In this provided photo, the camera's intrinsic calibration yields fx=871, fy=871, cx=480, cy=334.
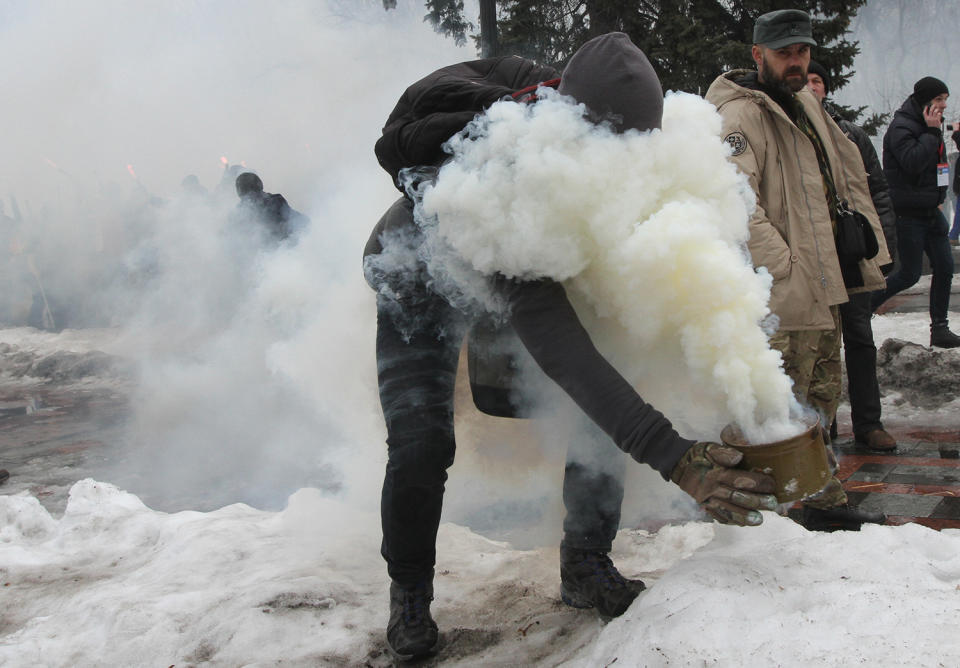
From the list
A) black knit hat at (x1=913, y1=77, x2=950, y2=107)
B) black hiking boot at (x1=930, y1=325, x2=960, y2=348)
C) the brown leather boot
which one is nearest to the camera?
the brown leather boot

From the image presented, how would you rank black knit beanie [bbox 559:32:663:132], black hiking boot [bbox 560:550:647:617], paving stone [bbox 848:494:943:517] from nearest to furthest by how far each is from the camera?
black knit beanie [bbox 559:32:663:132], black hiking boot [bbox 560:550:647:617], paving stone [bbox 848:494:943:517]

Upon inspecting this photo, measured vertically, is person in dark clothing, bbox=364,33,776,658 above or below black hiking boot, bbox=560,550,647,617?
above

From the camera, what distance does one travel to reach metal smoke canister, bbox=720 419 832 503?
1704 mm

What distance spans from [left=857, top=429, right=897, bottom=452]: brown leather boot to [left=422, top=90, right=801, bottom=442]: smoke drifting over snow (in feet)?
8.00

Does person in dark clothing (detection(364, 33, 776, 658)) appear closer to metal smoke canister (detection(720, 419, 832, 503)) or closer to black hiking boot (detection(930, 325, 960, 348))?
metal smoke canister (detection(720, 419, 832, 503))

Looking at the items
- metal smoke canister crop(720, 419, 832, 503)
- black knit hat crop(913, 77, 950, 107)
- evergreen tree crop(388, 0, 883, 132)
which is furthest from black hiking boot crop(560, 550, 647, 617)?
evergreen tree crop(388, 0, 883, 132)

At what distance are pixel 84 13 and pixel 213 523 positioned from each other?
19235 mm

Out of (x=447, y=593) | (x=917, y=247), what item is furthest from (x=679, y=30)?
(x=447, y=593)

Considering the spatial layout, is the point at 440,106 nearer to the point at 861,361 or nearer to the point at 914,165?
the point at 861,361

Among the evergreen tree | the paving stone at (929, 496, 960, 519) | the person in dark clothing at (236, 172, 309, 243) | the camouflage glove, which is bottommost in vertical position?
the paving stone at (929, 496, 960, 519)

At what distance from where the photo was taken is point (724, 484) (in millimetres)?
1706

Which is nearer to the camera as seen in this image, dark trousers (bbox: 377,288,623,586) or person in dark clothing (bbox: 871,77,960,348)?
dark trousers (bbox: 377,288,623,586)

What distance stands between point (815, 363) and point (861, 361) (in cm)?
93

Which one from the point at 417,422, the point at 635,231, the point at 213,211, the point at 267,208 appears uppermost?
the point at 213,211
